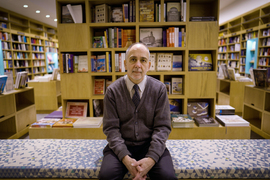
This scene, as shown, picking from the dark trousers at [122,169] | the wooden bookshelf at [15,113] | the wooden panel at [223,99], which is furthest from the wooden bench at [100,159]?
the wooden panel at [223,99]

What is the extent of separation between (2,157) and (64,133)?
1.07 m

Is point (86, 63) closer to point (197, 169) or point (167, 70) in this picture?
point (167, 70)

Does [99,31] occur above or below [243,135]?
above

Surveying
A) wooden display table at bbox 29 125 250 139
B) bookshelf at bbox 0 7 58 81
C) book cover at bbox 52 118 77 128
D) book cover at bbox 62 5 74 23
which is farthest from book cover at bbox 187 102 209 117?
bookshelf at bbox 0 7 58 81

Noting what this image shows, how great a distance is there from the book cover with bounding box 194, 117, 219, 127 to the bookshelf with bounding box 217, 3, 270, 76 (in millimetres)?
4035

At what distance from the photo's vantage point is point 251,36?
6.05m

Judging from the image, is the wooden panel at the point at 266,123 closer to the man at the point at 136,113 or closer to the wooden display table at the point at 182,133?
the wooden display table at the point at 182,133

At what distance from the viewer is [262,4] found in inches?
208

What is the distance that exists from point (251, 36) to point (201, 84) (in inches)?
187

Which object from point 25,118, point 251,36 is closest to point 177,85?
point 25,118

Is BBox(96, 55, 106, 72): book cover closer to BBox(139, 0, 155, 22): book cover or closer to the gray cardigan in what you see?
BBox(139, 0, 155, 22): book cover

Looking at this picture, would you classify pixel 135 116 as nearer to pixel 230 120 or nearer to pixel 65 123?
pixel 65 123

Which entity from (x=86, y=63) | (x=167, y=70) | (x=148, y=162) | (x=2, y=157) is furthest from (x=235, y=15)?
(x=2, y=157)

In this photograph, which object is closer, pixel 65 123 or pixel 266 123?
pixel 65 123
